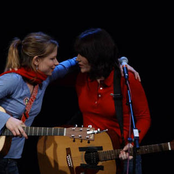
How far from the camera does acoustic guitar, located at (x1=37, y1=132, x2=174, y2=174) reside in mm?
2374

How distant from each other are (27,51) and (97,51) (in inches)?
24.7

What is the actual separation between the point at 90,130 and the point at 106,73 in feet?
2.00

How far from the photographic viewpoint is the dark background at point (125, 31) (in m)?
3.37

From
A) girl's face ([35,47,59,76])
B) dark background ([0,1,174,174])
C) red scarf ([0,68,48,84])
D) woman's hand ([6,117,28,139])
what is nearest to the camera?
woman's hand ([6,117,28,139])

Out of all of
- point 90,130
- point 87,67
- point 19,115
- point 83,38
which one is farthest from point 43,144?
point 83,38

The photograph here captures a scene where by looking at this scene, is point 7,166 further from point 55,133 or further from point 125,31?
point 125,31

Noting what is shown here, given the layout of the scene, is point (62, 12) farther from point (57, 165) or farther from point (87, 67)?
point (57, 165)

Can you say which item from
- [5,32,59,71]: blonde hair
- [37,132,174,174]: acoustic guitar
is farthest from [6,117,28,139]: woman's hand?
[37,132,174,174]: acoustic guitar

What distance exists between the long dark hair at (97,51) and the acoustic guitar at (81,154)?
23.2 inches

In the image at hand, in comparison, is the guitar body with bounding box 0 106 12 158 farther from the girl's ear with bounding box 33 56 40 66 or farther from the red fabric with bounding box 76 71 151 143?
the red fabric with bounding box 76 71 151 143

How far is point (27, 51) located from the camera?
7.52 ft

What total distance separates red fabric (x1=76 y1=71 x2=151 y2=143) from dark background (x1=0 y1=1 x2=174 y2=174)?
1.11 metres

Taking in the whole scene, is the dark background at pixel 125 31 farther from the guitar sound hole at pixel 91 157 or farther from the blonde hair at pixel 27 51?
the guitar sound hole at pixel 91 157

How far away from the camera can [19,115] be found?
231cm
